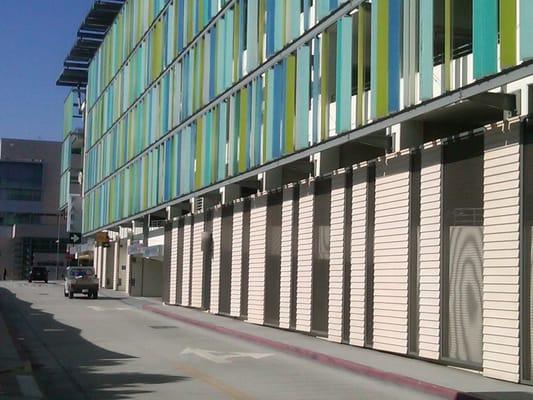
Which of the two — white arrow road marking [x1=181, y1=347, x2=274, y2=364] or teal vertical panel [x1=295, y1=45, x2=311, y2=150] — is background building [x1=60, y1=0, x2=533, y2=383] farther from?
white arrow road marking [x1=181, y1=347, x2=274, y2=364]

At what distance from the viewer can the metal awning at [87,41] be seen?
62500 mm

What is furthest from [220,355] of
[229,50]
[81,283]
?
[81,283]

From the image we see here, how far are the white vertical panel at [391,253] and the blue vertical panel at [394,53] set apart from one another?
1304 millimetres

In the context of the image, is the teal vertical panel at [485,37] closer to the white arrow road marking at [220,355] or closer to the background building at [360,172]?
the background building at [360,172]

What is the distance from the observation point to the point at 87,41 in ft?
233

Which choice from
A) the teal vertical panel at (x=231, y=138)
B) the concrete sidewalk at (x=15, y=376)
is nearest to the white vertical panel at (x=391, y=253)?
the concrete sidewalk at (x=15, y=376)

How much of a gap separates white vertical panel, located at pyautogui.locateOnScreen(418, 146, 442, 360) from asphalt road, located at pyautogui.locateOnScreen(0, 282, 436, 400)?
2.05 m

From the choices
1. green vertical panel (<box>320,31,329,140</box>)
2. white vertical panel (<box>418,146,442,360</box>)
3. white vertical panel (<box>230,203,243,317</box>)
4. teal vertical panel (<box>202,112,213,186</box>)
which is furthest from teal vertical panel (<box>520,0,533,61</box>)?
teal vertical panel (<box>202,112,213,186</box>)

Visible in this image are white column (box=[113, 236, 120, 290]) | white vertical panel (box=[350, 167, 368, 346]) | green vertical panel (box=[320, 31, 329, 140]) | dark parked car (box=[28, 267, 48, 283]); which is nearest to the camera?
white vertical panel (box=[350, 167, 368, 346])

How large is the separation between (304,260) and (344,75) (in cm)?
540

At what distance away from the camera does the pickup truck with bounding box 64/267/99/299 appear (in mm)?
46750

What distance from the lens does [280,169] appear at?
27.1 meters

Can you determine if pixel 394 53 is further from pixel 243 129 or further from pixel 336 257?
pixel 243 129

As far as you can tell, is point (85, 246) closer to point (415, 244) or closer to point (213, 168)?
point (213, 168)
